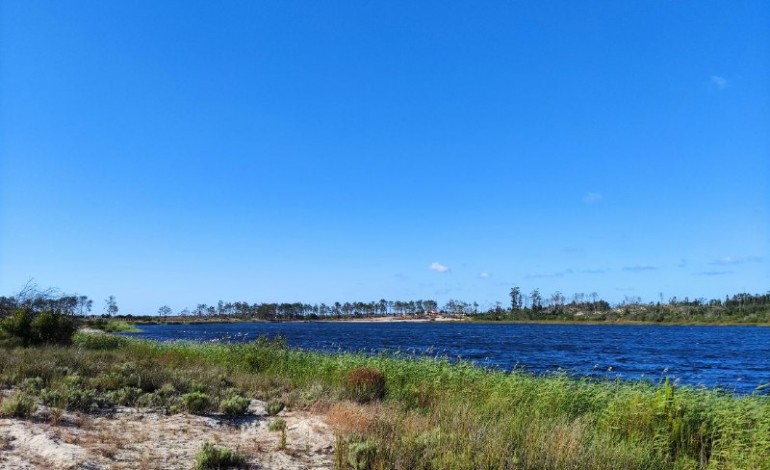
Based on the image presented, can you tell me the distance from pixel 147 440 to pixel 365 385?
606 cm

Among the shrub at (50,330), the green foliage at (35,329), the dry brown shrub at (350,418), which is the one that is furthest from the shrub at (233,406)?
the shrub at (50,330)

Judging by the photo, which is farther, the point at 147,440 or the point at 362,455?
the point at 147,440

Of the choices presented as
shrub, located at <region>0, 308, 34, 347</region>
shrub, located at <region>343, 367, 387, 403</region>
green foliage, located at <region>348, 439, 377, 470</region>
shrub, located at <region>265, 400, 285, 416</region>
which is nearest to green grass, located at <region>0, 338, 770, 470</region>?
green foliage, located at <region>348, 439, 377, 470</region>

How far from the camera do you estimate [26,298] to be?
3606 centimetres

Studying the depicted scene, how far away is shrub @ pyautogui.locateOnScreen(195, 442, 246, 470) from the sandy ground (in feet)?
0.92

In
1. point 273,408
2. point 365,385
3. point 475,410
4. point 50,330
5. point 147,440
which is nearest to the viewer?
point 147,440

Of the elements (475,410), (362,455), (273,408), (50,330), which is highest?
(50,330)

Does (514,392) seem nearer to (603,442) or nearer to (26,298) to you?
(603,442)

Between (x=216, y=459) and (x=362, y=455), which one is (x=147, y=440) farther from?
(x=362, y=455)

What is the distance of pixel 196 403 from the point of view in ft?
36.7

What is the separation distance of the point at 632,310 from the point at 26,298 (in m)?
193

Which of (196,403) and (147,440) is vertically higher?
(196,403)

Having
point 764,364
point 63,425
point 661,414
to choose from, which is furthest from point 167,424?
point 764,364

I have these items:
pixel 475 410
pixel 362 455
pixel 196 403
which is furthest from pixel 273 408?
pixel 362 455
